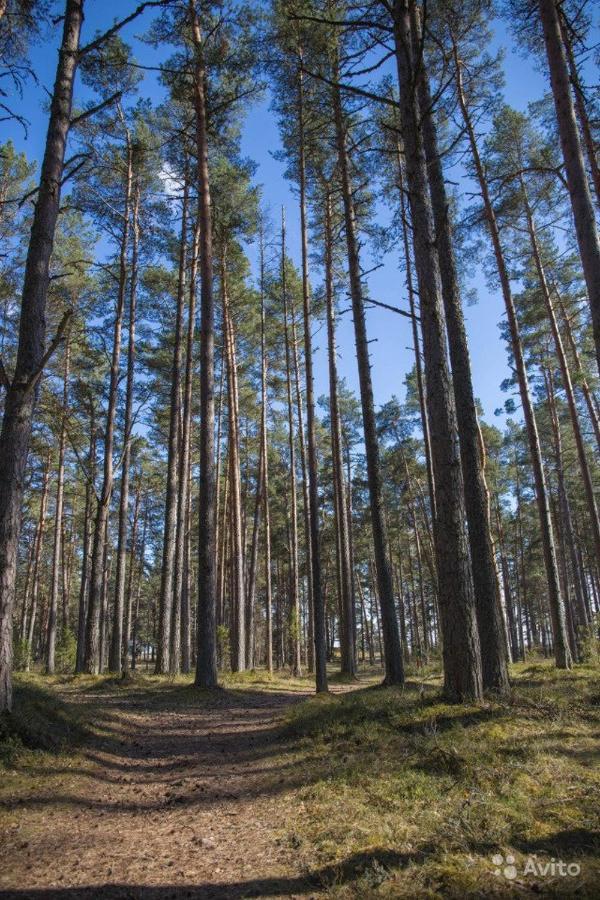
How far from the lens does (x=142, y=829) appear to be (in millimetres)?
3875

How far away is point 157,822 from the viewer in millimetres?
4031

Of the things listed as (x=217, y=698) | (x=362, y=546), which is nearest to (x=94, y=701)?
(x=217, y=698)

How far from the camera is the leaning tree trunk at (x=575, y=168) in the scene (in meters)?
6.09

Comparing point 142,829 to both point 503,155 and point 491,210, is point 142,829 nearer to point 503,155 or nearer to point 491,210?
point 491,210

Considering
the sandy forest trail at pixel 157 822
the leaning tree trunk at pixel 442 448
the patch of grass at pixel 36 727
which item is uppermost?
the leaning tree trunk at pixel 442 448

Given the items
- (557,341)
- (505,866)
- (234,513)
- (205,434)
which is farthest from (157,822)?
(557,341)

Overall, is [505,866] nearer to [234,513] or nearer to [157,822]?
[157,822]

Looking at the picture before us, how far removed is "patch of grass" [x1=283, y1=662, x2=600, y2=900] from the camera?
9.08ft

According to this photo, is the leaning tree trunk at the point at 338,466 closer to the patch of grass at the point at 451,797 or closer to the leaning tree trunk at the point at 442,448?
the leaning tree trunk at the point at 442,448

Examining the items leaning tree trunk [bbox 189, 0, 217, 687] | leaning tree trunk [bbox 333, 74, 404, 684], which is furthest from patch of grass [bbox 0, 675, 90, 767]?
leaning tree trunk [bbox 333, 74, 404, 684]

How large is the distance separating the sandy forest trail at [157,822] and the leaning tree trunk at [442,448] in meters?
2.41

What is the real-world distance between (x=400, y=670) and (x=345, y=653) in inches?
287

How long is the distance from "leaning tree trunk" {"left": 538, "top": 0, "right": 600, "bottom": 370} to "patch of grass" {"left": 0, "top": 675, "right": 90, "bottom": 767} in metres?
7.72

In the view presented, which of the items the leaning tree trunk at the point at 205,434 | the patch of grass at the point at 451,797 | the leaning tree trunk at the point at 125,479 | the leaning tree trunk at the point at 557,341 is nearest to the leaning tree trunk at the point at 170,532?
the leaning tree trunk at the point at 125,479
